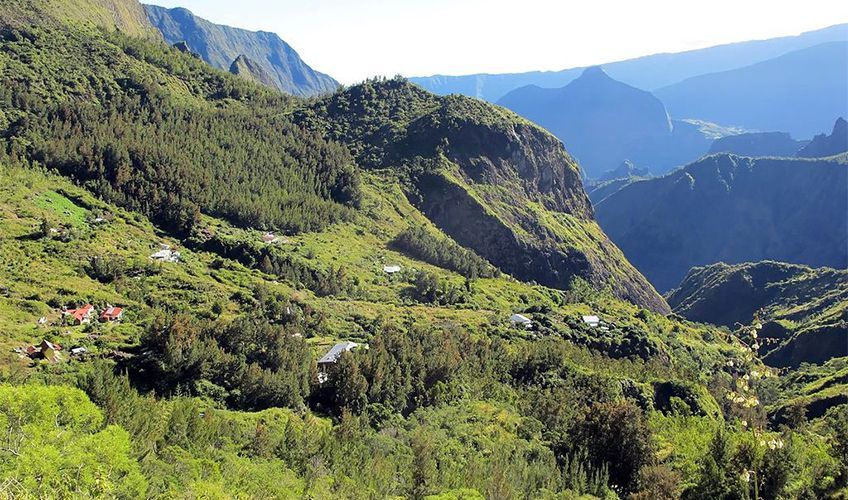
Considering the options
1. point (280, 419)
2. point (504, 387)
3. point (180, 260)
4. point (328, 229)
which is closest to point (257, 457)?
point (280, 419)

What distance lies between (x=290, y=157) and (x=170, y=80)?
160 feet

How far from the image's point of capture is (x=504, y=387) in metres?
64.9

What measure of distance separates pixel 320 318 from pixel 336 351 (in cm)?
1331

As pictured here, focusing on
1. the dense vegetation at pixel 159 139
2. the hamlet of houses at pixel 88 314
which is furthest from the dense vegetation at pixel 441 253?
the hamlet of houses at pixel 88 314

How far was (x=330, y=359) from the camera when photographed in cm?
6284

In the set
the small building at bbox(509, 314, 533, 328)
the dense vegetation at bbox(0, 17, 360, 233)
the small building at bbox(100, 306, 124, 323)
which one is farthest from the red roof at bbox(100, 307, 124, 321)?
the small building at bbox(509, 314, 533, 328)

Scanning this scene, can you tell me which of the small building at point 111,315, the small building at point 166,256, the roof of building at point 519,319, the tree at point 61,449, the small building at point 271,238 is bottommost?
the roof of building at point 519,319

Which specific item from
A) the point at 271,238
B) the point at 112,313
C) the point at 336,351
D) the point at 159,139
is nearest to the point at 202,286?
the point at 112,313

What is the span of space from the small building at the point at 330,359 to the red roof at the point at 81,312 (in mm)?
24630

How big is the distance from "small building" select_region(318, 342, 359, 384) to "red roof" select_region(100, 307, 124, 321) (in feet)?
73.4

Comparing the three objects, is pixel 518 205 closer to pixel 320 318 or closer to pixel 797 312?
pixel 797 312

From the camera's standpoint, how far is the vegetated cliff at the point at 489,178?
154 meters

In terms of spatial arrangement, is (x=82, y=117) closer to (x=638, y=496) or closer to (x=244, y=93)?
(x=244, y=93)

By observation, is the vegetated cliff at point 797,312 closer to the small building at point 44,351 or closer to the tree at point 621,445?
the tree at point 621,445
